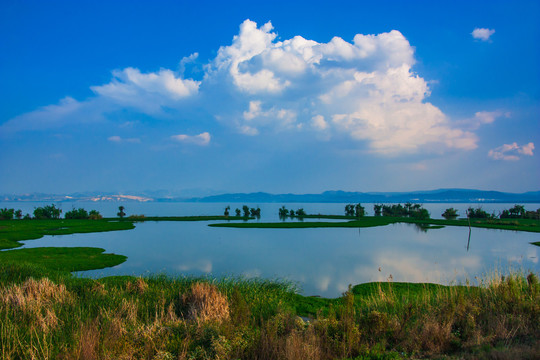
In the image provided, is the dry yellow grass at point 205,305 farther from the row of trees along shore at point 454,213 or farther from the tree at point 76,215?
the tree at point 76,215

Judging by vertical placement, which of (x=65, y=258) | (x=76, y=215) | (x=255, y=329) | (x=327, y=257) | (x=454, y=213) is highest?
(x=255, y=329)

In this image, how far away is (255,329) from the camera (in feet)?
22.5

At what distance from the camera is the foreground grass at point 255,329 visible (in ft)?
18.2

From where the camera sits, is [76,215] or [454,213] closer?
[76,215]

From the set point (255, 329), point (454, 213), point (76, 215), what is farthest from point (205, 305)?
point (454, 213)

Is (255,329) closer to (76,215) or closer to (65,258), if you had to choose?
(65,258)

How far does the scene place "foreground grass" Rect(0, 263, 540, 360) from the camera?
5.55 metres

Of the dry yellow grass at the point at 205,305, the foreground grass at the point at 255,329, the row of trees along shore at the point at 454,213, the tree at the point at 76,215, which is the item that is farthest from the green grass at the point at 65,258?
the row of trees along shore at the point at 454,213

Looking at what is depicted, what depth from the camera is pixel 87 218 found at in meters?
61.0

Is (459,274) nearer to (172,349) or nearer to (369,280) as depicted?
(369,280)

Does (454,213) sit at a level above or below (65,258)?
below

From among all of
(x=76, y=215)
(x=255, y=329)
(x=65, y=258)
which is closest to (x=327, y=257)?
(x=255, y=329)

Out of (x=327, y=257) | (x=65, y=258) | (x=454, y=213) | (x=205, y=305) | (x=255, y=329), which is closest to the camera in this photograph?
(x=255, y=329)

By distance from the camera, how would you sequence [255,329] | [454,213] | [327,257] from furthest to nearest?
1. [454,213]
2. [327,257]
3. [255,329]
